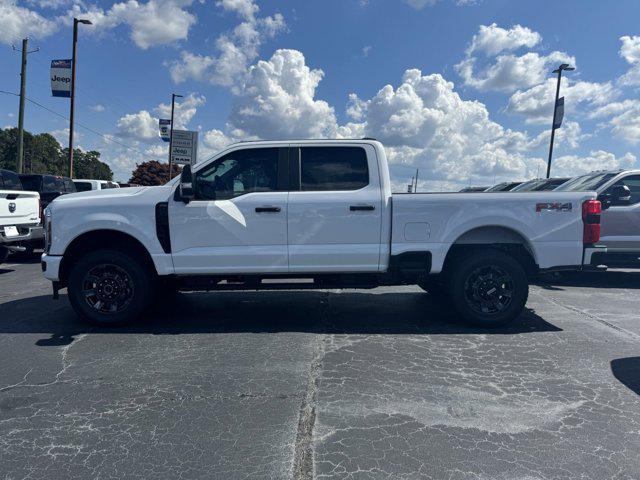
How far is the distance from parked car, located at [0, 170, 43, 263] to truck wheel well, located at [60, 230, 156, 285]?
4197 millimetres

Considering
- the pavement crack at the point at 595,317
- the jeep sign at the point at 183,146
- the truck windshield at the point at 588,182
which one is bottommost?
the pavement crack at the point at 595,317

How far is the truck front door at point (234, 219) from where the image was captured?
5.07 meters

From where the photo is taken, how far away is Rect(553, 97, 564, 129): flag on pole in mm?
24047

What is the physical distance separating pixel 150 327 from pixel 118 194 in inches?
62.7

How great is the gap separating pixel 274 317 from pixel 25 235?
620 cm

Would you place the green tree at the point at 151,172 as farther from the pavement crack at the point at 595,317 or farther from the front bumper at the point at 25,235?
the pavement crack at the point at 595,317

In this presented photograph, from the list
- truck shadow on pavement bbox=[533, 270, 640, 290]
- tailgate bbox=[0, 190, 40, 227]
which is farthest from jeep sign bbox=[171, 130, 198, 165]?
truck shadow on pavement bbox=[533, 270, 640, 290]

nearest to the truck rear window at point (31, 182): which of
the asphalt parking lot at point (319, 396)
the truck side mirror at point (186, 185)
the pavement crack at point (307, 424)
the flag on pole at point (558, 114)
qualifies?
the asphalt parking lot at point (319, 396)

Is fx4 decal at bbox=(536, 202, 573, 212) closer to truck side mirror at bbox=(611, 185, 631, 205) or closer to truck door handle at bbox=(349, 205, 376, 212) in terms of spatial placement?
truck door handle at bbox=(349, 205, 376, 212)

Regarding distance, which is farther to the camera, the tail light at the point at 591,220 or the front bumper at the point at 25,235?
the front bumper at the point at 25,235

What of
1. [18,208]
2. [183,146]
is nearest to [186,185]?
[18,208]

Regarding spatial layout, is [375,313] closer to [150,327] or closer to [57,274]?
[150,327]

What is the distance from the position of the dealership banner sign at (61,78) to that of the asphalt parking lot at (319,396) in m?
19.1

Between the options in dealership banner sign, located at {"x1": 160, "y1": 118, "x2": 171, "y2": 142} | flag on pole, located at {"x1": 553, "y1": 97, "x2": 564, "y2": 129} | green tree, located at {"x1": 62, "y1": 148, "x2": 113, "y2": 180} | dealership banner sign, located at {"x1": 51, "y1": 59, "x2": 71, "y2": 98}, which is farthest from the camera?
green tree, located at {"x1": 62, "y1": 148, "x2": 113, "y2": 180}
